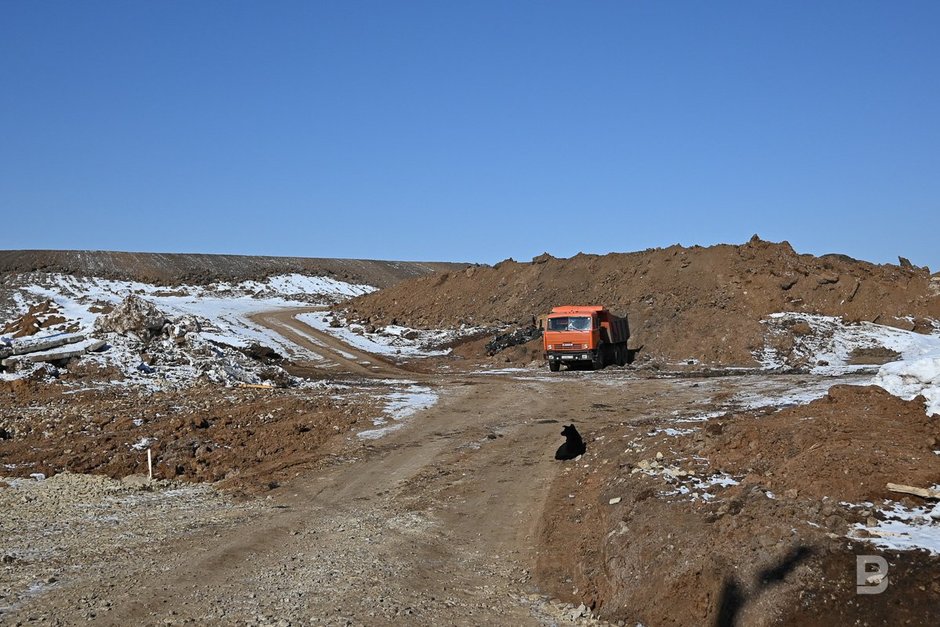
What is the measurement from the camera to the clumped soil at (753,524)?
5812 millimetres

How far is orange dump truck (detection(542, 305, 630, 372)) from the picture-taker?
29.3 m

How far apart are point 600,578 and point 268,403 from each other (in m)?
13.0

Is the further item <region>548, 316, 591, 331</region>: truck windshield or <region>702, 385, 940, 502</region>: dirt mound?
<region>548, 316, 591, 331</region>: truck windshield

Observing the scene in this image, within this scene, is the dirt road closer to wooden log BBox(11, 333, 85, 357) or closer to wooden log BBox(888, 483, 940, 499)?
wooden log BBox(888, 483, 940, 499)

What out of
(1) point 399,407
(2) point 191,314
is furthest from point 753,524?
(2) point 191,314

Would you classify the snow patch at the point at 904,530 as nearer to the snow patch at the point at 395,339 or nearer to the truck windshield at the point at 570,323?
the truck windshield at the point at 570,323

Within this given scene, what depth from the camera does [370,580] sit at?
299 inches

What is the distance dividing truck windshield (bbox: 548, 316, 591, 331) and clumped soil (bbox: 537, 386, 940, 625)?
17711 millimetres

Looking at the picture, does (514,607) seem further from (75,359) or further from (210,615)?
(75,359)

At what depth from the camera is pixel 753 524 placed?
Answer: 23.5ft

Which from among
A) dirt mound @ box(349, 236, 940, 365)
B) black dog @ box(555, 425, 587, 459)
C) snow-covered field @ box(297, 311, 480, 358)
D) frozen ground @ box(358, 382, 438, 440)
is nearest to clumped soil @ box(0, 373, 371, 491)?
frozen ground @ box(358, 382, 438, 440)

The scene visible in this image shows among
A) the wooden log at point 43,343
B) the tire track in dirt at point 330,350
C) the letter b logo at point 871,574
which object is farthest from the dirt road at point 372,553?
the tire track in dirt at point 330,350

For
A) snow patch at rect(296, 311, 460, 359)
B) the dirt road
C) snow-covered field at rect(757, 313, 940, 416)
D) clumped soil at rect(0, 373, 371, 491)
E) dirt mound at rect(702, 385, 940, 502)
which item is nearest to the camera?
the dirt road

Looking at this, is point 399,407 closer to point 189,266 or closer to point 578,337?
point 578,337
